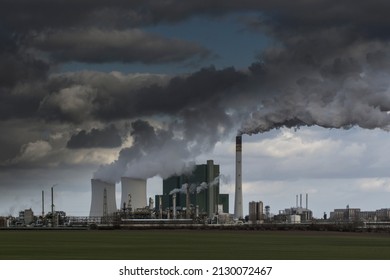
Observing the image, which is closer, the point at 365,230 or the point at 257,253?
the point at 257,253
